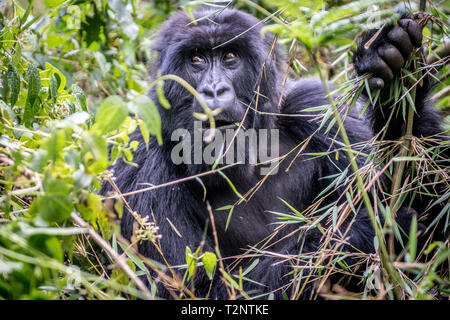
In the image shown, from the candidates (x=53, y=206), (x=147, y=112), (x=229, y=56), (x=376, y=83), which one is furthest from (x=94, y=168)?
(x=229, y=56)

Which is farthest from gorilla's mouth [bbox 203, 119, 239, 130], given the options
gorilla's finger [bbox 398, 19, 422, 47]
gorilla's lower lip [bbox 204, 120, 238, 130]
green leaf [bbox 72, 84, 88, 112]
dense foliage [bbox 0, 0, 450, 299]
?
gorilla's finger [bbox 398, 19, 422, 47]

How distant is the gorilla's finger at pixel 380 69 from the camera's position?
2451 mm

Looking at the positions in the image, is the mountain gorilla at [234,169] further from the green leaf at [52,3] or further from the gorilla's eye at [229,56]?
the green leaf at [52,3]

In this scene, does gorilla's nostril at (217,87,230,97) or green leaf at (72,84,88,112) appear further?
gorilla's nostril at (217,87,230,97)

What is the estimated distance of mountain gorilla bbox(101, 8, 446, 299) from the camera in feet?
9.61

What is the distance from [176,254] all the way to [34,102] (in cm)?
127

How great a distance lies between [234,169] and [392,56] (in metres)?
1.21

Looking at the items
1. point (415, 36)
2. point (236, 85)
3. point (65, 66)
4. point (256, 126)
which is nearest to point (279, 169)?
point (256, 126)

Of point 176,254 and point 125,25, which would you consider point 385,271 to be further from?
point 125,25

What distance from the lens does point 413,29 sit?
95.1 inches

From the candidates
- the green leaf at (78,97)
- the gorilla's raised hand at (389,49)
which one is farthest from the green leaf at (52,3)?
the gorilla's raised hand at (389,49)

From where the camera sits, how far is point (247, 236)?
3205 millimetres

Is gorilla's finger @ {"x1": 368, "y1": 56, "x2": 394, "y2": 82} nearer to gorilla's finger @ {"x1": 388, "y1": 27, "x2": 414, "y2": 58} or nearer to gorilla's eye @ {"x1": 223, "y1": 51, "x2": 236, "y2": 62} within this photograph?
gorilla's finger @ {"x1": 388, "y1": 27, "x2": 414, "y2": 58}
